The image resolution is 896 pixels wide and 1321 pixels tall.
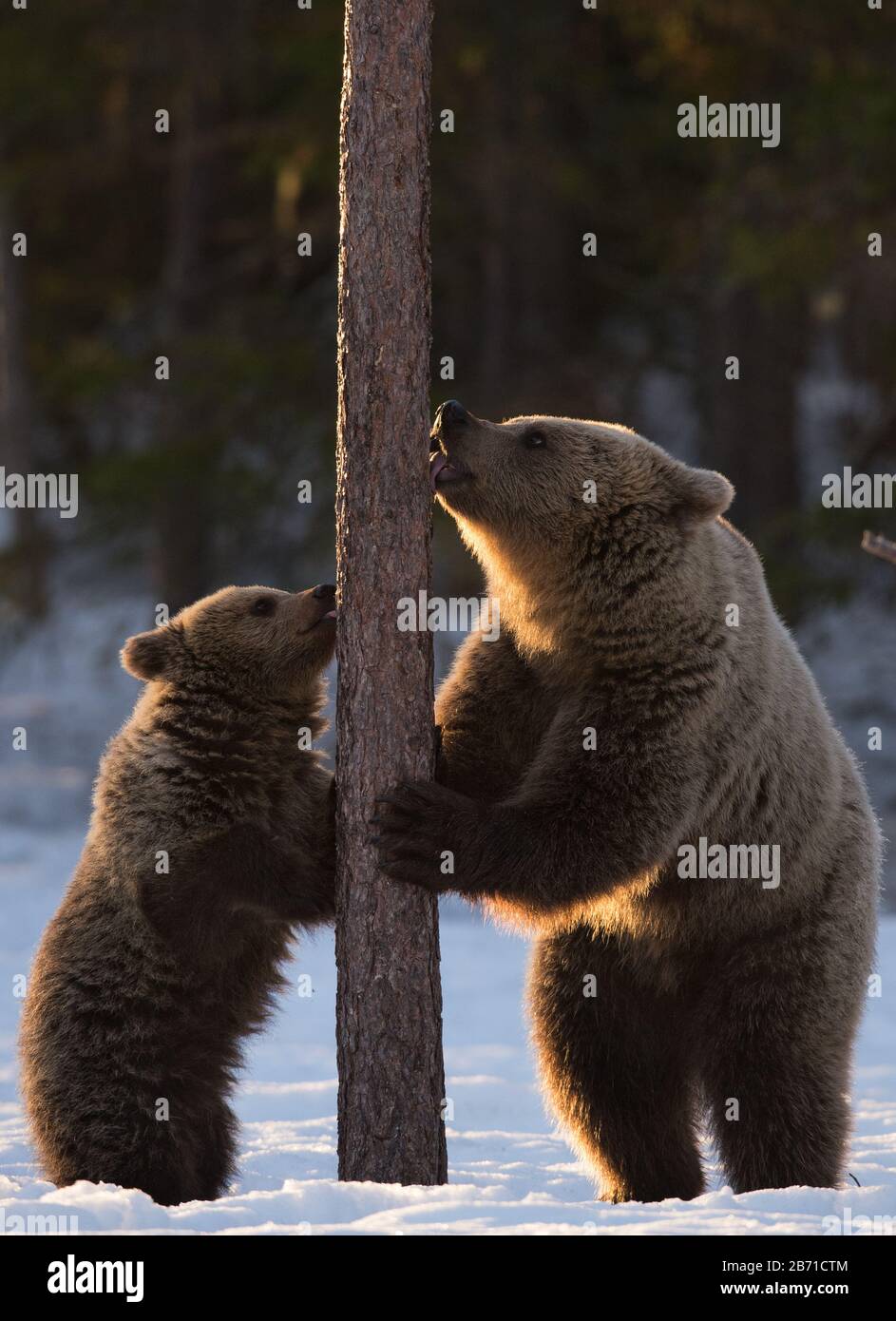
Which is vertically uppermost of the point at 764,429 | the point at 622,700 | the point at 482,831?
the point at 764,429

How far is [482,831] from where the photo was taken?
177 inches

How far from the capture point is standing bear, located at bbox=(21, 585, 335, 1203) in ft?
15.4

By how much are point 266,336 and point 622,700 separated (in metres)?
10.5

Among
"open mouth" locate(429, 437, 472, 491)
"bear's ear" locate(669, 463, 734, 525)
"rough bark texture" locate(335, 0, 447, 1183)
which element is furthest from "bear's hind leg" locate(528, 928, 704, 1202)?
"open mouth" locate(429, 437, 472, 491)

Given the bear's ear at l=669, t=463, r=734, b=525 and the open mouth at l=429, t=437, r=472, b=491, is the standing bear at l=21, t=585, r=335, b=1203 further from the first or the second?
the bear's ear at l=669, t=463, r=734, b=525

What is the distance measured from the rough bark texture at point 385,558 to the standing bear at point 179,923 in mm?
366

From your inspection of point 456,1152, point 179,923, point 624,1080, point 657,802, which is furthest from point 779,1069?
point 179,923

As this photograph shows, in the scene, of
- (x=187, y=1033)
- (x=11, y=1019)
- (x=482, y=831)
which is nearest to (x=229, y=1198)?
(x=187, y=1033)

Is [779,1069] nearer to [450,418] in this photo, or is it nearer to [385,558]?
[385,558]

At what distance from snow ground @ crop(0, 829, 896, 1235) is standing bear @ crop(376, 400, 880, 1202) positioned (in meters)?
0.35

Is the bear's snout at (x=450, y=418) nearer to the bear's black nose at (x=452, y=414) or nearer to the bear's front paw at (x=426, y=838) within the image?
the bear's black nose at (x=452, y=414)

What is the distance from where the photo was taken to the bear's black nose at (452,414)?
192 inches
